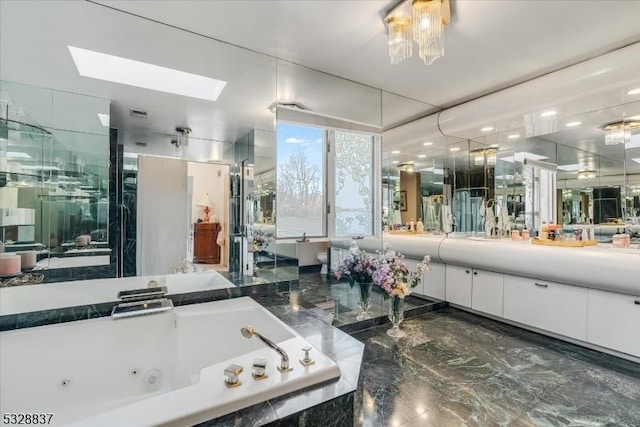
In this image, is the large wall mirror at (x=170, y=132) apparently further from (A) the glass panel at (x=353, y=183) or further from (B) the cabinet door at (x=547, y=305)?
(B) the cabinet door at (x=547, y=305)

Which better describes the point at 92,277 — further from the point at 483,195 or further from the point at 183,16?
the point at 483,195

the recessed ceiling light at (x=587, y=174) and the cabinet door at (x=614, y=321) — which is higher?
the recessed ceiling light at (x=587, y=174)

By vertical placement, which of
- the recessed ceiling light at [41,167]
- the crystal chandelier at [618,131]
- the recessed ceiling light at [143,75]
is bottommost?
the recessed ceiling light at [41,167]

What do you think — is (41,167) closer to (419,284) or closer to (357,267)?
(357,267)

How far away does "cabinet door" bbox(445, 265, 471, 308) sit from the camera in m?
3.35

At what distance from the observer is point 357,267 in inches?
115

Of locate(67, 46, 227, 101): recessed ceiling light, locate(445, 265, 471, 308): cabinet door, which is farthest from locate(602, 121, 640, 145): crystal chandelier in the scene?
locate(67, 46, 227, 101): recessed ceiling light

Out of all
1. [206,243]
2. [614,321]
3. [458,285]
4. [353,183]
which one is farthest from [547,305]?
[206,243]

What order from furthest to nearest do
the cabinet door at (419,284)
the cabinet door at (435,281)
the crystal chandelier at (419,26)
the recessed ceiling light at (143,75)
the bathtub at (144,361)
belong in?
the cabinet door at (419,284) < the cabinet door at (435,281) < the recessed ceiling light at (143,75) < the crystal chandelier at (419,26) < the bathtub at (144,361)

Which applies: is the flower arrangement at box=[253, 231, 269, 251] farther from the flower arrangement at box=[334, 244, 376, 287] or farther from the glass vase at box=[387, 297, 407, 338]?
the glass vase at box=[387, 297, 407, 338]

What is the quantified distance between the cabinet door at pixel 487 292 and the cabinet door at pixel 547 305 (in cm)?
7

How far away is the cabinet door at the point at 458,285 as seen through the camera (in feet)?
11.0

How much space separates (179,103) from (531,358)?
137 inches

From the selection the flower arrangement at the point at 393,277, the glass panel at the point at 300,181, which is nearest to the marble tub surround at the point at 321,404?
the flower arrangement at the point at 393,277
